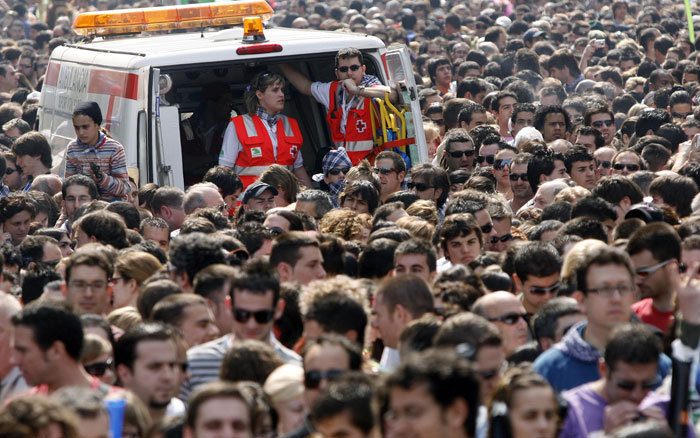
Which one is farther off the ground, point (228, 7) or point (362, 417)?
point (228, 7)

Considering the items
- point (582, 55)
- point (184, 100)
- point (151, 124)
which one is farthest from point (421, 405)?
point (582, 55)

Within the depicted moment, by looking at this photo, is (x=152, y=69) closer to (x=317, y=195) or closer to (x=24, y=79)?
(x=317, y=195)

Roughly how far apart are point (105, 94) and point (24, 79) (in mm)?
9335

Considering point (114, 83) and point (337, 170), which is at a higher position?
point (114, 83)

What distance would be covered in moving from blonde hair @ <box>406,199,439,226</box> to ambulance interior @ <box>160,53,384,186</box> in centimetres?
271

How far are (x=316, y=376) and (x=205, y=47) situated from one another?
241 inches

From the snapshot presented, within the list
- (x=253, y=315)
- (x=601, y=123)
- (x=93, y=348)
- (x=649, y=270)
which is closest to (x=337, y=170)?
(x=601, y=123)

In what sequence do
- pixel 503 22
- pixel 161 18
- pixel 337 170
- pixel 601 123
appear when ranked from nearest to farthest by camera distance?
pixel 337 170 < pixel 601 123 < pixel 161 18 < pixel 503 22

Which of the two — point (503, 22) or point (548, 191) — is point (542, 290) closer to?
point (548, 191)

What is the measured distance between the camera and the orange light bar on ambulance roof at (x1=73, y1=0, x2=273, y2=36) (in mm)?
13297

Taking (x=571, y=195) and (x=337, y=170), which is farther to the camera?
(x=337, y=170)

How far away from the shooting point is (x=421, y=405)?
4242mm

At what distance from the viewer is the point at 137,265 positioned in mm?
7602

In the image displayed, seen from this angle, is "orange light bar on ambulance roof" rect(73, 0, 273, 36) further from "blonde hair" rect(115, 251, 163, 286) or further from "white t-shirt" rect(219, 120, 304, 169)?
"blonde hair" rect(115, 251, 163, 286)
